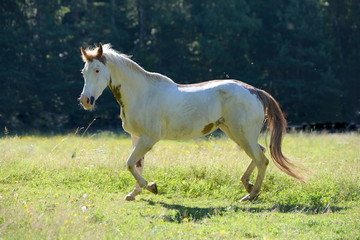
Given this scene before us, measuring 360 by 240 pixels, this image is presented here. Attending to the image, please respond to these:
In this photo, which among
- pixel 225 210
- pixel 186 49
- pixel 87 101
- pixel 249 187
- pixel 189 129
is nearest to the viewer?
pixel 225 210

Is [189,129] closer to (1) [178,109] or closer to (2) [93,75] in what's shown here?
(1) [178,109]

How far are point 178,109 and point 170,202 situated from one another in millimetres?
1502

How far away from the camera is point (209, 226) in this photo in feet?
22.3

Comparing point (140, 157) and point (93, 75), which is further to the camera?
point (140, 157)

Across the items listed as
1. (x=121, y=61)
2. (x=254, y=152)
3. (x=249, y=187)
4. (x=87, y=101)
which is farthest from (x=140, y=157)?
(x=249, y=187)

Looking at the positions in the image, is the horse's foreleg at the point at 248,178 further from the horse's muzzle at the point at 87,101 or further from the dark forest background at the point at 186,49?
the dark forest background at the point at 186,49

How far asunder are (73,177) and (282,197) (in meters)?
4.05

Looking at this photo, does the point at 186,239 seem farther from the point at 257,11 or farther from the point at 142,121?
the point at 257,11

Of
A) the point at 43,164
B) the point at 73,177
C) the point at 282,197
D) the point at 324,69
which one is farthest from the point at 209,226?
the point at 324,69

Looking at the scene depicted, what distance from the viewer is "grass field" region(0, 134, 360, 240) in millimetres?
6391

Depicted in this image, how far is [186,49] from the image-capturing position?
3825 centimetres

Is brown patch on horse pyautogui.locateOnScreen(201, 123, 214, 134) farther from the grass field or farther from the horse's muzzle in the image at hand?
the horse's muzzle

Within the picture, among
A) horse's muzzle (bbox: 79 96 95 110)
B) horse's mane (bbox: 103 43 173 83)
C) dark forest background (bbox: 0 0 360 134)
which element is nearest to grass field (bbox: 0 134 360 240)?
horse's muzzle (bbox: 79 96 95 110)

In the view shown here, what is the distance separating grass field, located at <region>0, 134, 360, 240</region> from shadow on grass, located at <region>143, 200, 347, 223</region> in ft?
0.05
